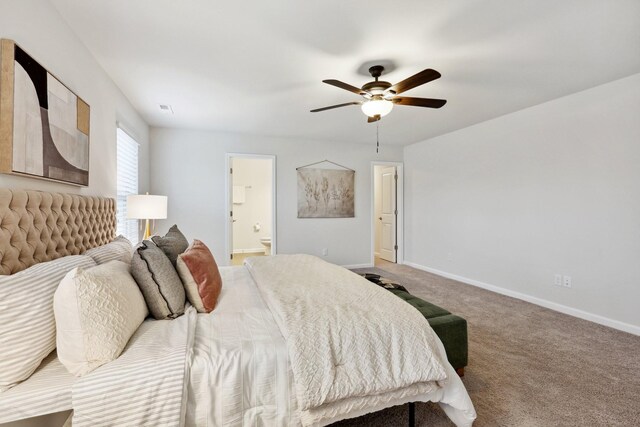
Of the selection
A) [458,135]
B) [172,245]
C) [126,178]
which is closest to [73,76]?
[172,245]

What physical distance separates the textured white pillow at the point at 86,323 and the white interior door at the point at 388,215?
17.9 feet

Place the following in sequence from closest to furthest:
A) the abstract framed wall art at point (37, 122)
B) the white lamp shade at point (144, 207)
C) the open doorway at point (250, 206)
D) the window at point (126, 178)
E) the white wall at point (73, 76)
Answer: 1. the abstract framed wall art at point (37, 122)
2. the white wall at point (73, 76)
3. the white lamp shade at point (144, 207)
4. the window at point (126, 178)
5. the open doorway at point (250, 206)

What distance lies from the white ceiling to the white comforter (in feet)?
6.37

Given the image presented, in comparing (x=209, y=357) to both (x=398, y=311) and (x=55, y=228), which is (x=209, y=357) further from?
(x=55, y=228)

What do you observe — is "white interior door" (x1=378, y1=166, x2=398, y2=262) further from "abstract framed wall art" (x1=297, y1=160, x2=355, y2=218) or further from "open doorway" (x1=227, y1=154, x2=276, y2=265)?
"open doorway" (x1=227, y1=154, x2=276, y2=265)

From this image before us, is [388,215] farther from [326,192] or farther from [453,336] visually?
[453,336]

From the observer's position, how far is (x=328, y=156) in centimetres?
525

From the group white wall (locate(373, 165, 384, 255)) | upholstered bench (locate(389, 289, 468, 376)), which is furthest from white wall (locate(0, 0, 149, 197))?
white wall (locate(373, 165, 384, 255))

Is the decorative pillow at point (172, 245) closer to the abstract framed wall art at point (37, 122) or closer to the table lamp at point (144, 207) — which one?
the abstract framed wall art at point (37, 122)

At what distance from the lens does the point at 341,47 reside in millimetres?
2191

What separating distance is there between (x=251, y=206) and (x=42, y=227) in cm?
571

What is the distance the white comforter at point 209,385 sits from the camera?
1.07 metres

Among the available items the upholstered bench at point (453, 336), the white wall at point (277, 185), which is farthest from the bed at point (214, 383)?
the white wall at point (277, 185)

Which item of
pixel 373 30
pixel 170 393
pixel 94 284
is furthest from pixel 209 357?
pixel 373 30
